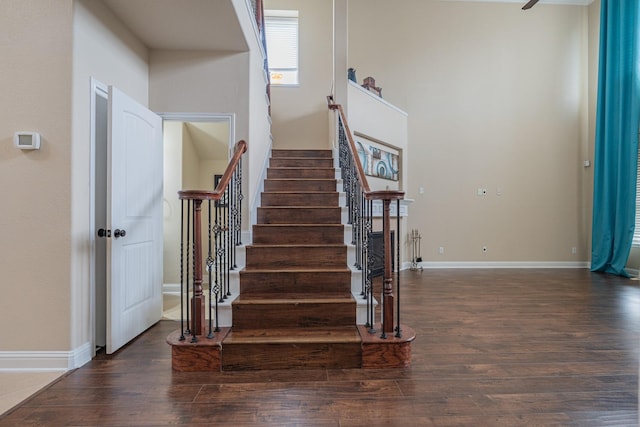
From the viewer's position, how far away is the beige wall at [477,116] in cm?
648

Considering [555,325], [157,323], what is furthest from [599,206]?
[157,323]

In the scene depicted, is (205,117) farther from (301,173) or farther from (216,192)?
(301,173)

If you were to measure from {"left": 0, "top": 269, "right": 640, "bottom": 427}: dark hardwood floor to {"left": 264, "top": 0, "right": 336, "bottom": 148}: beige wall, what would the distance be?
4.28 meters

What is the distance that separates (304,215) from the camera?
12.2 feet

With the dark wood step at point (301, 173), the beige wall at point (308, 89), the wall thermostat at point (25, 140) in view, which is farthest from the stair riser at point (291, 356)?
the beige wall at point (308, 89)

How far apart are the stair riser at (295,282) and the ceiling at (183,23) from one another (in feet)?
6.93

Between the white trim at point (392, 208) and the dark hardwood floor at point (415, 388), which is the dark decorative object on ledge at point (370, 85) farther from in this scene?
the dark hardwood floor at point (415, 388)

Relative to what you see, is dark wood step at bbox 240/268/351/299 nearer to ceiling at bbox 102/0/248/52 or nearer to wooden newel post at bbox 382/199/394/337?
wooden newel post at bbox 382/199/394/337

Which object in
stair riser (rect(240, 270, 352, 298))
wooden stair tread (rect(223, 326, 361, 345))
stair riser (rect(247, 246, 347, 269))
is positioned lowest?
wooden stair tread (rect(223, 326, 361, 345))

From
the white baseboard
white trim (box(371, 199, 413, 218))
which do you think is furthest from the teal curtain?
the white baseboard

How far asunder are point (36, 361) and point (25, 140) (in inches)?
57.7

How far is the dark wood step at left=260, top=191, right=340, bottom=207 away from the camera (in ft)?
13.1

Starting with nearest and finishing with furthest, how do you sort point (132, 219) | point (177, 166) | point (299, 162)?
point (132, 219)
point (177, 166)
point (299, 162)

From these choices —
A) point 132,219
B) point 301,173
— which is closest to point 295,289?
point 132,219
